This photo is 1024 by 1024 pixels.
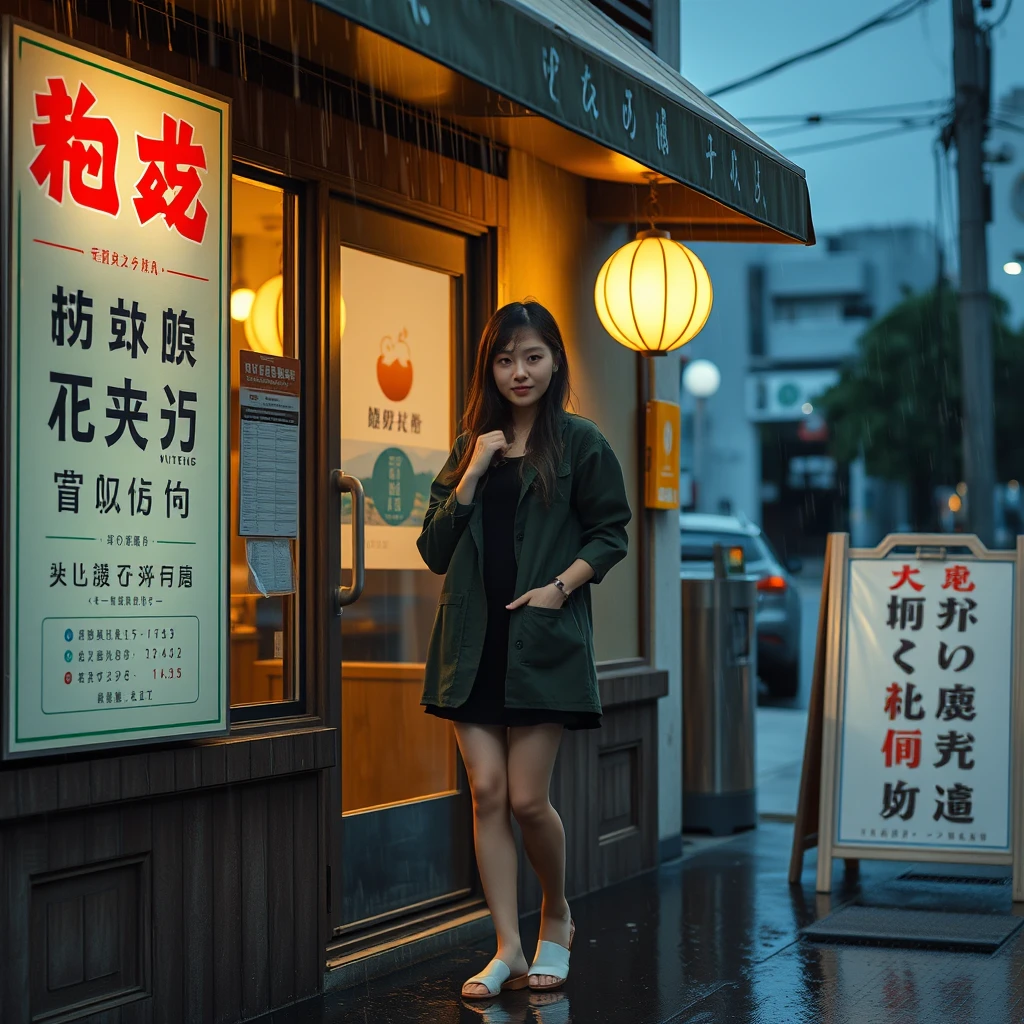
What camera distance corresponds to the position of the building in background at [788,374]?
57.2m

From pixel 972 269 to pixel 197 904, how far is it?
426 inches

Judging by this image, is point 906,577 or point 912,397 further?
point 912,397

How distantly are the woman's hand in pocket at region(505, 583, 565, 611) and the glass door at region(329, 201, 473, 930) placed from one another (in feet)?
3.76

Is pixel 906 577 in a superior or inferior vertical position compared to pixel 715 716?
superior

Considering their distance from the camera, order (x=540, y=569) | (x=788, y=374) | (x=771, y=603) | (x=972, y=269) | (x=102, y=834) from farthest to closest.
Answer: (x=788, y=374) < (x=771, y=603) < (x=972, y=269) < (x=540, y=569) < (x=102, y=834)

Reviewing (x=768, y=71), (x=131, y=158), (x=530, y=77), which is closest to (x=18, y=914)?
(x=131, y=158)

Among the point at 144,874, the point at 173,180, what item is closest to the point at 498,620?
the point at 144,874

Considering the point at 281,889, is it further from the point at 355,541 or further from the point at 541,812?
the point at 355,541

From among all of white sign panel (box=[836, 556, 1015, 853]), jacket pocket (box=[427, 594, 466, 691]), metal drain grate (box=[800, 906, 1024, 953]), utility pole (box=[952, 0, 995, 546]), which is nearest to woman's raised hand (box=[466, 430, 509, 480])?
jacket pocket (box=[427, 594, 466, 691])

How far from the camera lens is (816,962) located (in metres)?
5.12

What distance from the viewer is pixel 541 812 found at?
15.1ft

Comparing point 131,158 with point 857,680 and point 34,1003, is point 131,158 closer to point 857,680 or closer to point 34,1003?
point 34,1003

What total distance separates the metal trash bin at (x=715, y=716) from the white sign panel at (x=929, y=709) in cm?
132

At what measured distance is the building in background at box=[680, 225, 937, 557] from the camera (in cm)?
5725
